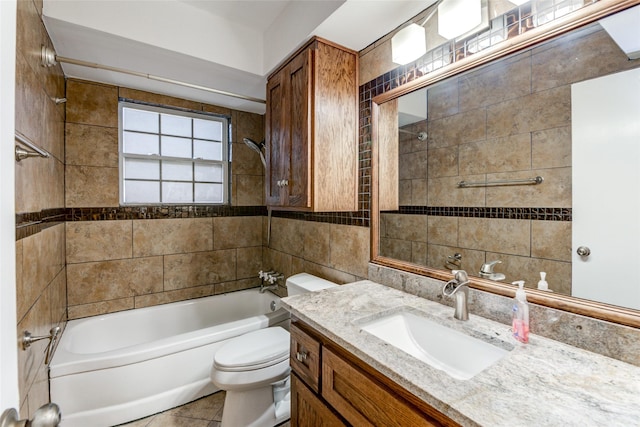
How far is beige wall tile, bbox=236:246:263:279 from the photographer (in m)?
2.97

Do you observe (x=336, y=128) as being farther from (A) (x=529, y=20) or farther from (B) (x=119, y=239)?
(B) (x=119, y=239)

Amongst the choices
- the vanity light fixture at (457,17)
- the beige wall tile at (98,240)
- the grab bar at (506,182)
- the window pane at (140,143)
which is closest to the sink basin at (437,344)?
the grab bar at (506,182)

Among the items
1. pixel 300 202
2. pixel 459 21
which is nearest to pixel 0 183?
pixel 300 202

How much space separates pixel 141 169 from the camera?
8.36ft

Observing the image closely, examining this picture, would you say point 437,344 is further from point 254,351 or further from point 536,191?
point 254,351

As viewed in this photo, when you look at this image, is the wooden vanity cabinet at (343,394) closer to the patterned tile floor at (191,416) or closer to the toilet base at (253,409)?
the toilet base at (253,409)

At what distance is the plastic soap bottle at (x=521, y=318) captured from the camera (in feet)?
3.02

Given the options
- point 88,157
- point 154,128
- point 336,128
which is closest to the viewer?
point 336,128

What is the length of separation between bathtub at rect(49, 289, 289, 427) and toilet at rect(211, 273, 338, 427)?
352mm

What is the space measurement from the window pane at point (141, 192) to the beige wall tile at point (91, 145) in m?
0.21

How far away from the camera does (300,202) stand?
1695mm

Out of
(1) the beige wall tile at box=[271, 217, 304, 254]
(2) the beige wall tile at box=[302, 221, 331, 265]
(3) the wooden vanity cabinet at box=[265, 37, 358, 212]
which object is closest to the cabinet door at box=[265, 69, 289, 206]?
(3) the wooden vanity cabinet at box=[265, 37, 358, 212]

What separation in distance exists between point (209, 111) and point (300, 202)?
1.73 meters

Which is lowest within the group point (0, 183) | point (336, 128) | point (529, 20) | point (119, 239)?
point (119, 239)
